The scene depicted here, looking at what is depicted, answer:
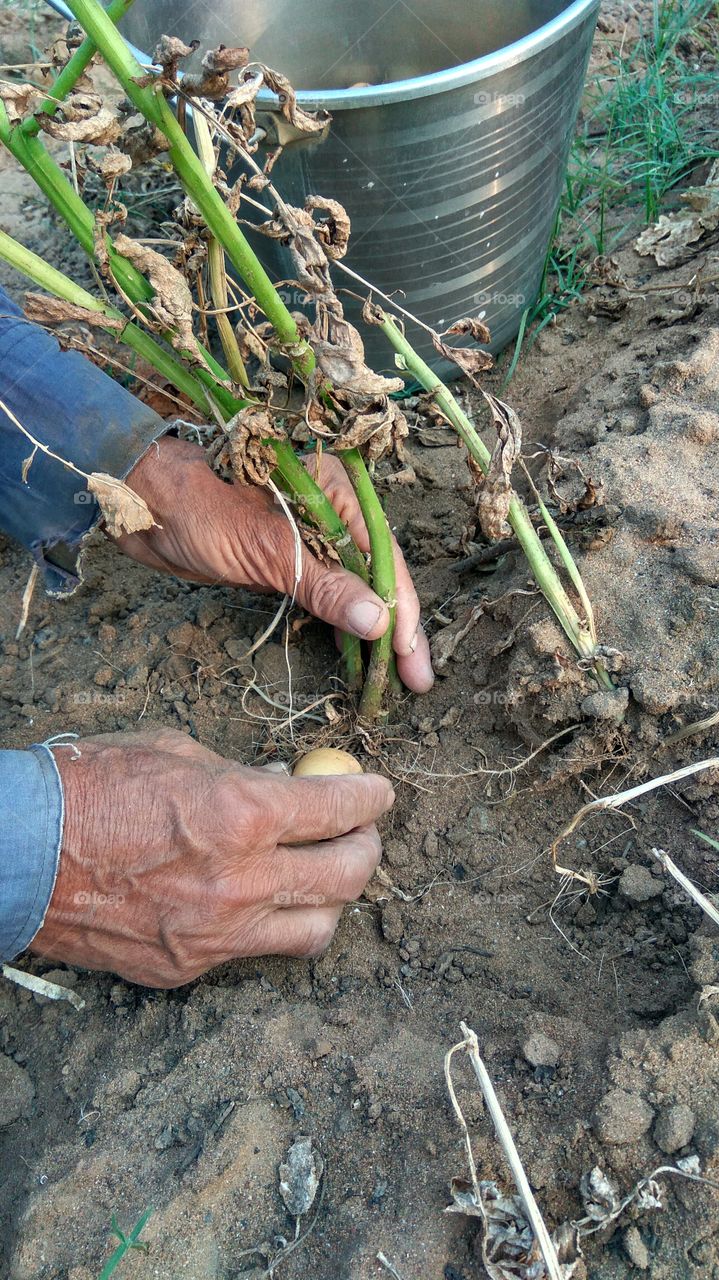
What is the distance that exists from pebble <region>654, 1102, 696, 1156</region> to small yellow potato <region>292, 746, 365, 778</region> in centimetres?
78

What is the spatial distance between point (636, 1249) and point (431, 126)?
1.98 m

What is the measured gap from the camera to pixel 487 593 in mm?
1954

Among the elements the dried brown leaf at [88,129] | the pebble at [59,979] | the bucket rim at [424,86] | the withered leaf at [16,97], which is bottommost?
the pebble at [59,979]

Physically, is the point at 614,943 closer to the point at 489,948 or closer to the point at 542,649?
the point at 489,948

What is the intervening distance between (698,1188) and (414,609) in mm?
1053

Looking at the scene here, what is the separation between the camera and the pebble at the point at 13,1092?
1.57 meters

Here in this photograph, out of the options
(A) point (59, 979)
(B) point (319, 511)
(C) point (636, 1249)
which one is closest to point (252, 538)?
(B) point (319, 511)

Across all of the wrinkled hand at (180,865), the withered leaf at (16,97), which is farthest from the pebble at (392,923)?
the withered leaf at (16,97)

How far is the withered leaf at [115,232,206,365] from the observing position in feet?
4.44

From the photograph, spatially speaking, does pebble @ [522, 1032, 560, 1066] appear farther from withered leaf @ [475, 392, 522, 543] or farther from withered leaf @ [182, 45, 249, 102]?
withered leaf @ [182, 45, 249, 102]

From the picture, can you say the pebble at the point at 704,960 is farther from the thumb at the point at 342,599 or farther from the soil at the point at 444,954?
the thumb at the point at 342,599

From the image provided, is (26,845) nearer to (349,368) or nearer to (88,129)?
(349,368)

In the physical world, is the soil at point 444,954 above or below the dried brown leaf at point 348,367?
below

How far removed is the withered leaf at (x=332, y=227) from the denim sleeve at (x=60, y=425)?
602 millimetres
